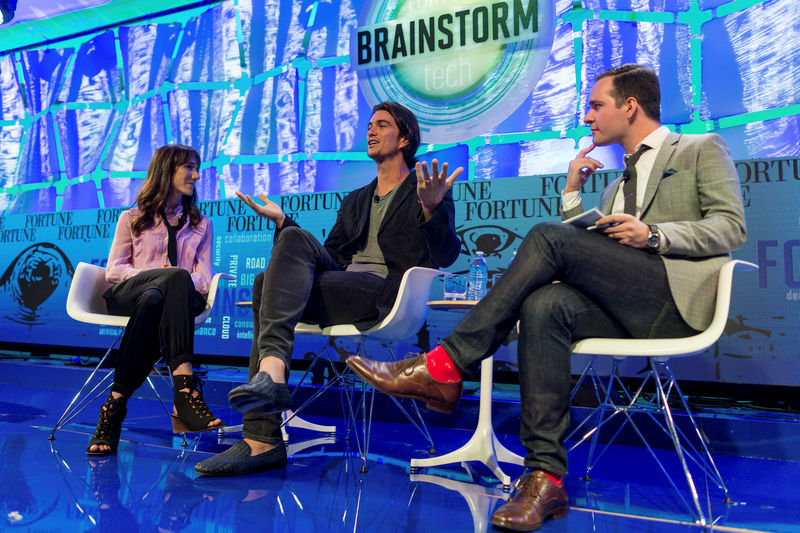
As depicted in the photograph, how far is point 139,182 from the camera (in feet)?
14.6

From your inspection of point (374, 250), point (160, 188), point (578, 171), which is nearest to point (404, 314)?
point (374, 250)

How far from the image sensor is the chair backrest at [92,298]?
244 centimetres

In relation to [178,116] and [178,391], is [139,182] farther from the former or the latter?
[178,391]

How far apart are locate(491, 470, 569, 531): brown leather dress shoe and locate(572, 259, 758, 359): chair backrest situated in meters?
0.35

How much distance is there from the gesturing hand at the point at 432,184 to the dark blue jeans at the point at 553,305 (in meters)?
0.54

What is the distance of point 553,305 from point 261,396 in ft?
2.64

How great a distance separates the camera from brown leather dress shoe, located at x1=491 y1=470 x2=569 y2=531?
4.40 ft

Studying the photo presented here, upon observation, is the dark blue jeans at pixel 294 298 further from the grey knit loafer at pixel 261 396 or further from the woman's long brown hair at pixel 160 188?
the woman's long brown hair at pixel 160 188

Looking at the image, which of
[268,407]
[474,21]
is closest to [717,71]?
[474,21]

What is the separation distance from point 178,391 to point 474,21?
8.73ft

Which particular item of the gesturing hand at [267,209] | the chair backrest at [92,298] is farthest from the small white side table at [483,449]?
the chair backrest at [92,298]

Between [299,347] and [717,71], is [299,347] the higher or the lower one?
the lower one

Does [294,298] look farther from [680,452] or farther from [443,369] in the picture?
[680,452]

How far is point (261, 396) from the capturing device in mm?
1610
